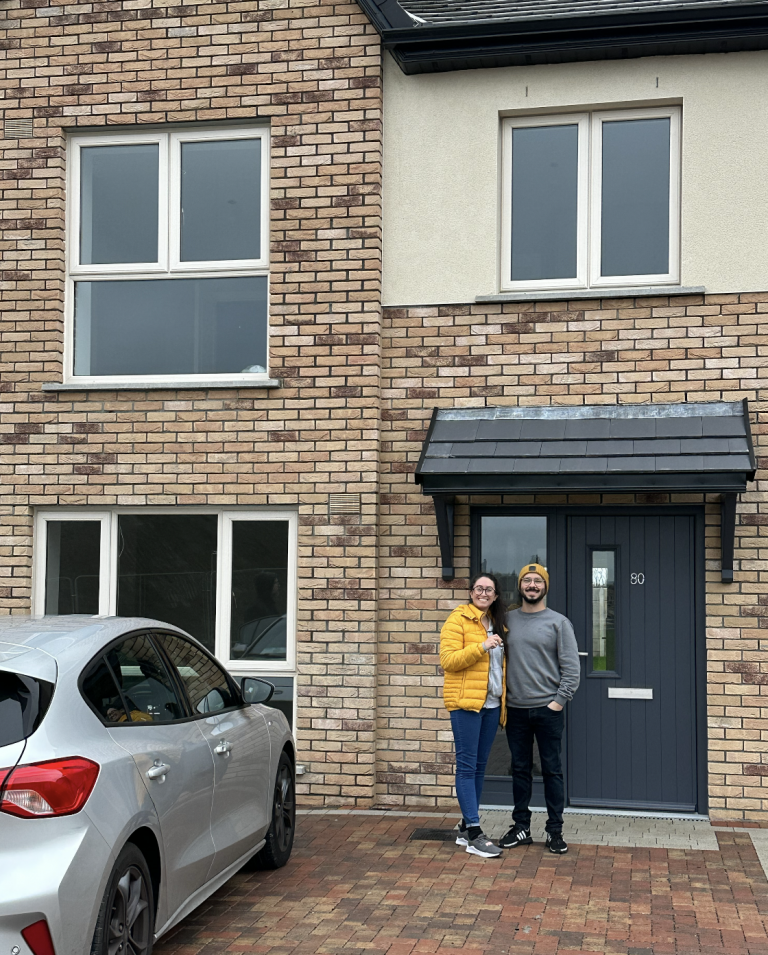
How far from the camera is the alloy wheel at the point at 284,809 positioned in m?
6.78

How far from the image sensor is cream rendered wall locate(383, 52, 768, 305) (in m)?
8.42

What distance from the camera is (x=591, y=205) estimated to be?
876 centimetres

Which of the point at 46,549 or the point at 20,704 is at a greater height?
the point at 46,549

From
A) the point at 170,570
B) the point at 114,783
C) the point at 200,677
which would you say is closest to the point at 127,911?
the point at 114,783

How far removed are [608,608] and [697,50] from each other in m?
4.19

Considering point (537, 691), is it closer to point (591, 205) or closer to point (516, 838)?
point (516, 838)

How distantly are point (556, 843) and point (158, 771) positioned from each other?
334 cm

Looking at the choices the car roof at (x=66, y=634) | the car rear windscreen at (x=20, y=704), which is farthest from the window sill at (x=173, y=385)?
the car rear windscreen at (x=20, y=704)

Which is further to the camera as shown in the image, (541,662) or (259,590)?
(259,590)

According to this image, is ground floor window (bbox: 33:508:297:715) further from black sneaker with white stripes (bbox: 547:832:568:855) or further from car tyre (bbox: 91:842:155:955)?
car tyre (bbox: 91:842:155:955)

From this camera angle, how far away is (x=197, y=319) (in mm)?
9180

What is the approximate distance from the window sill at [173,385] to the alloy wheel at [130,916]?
4785mm

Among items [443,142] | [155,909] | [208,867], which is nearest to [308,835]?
[208,867]

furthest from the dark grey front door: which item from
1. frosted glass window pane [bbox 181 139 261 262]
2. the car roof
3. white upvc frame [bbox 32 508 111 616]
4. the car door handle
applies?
the car door handle
